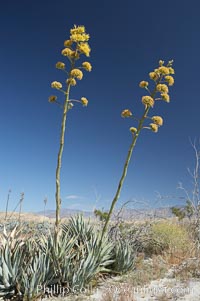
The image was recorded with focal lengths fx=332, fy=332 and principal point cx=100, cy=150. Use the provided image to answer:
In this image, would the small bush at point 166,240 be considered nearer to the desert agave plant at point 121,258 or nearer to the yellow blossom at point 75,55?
the desert agave plant at point 121,258

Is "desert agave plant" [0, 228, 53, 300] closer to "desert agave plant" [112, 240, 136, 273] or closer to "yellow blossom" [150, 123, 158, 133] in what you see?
"desert agave plant" [112, 240, 136, 273]

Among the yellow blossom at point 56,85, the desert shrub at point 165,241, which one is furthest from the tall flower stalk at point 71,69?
the desert shrub at point 165,241

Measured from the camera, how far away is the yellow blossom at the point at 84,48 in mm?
5348

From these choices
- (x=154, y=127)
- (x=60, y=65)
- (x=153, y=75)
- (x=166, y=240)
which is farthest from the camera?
(x=166, y=240)

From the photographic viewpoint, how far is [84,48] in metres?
5.34

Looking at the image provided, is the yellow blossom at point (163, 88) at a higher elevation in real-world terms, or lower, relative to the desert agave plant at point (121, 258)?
higher

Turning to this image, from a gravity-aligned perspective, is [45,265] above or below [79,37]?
below

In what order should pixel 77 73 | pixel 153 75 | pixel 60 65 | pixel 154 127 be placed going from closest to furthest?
pixel 77 73 < pixel 60 65 < pixel 154 127 < pixel 153 75

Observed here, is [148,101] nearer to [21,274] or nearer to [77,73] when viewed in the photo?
[77,73]

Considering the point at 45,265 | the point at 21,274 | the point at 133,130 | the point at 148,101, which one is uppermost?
the point at 148,101

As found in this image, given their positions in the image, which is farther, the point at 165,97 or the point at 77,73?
the point at 165,97

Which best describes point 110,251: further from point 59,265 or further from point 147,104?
point 147,104

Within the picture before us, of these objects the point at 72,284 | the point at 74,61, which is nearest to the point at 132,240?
the point at 72,284

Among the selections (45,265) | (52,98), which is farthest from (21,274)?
(52,98)
